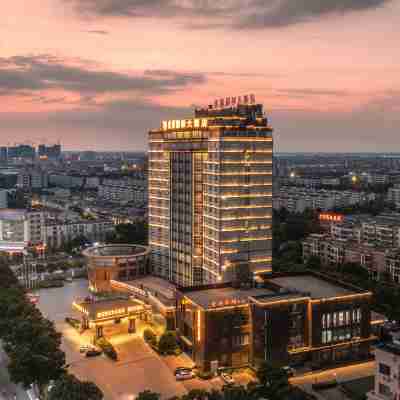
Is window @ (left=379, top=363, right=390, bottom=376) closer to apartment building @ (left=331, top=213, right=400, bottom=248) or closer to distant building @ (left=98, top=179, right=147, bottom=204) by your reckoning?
apartment building @ (left=331, top=213, right=400, bottom=248)

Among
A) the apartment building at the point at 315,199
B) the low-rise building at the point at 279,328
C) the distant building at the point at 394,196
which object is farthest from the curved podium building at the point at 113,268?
the distant building at the point at 394,196

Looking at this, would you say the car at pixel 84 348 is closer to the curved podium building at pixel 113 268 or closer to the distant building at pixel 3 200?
the curved podium building at pixel 113 268

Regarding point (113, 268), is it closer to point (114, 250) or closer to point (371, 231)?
point (114, 250)

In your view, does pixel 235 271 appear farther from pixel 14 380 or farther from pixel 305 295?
pixel 14 380

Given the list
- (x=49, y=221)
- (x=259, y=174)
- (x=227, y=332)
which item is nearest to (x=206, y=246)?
(x=259, y=174)

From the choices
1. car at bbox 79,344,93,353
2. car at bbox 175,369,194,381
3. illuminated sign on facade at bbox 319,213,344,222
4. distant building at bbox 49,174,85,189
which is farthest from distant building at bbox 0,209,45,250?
distant building at bbox 49,174,85,189
